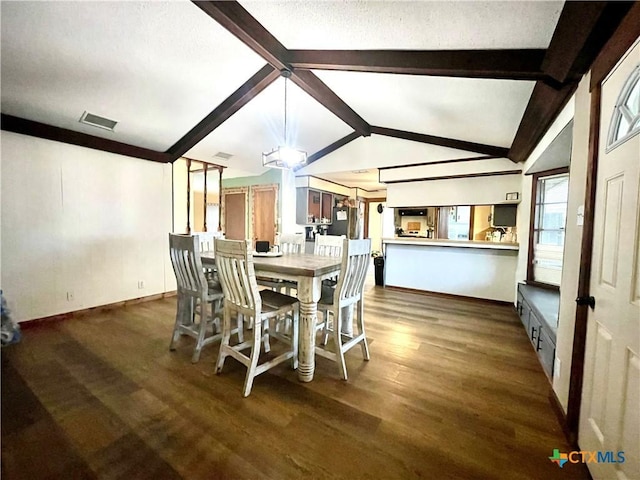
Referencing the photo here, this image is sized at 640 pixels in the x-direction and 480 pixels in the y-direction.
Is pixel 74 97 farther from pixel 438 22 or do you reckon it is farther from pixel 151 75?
pixel 438 22

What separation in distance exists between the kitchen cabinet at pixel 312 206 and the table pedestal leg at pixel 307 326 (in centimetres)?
403

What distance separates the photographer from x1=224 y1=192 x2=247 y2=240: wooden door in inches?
261

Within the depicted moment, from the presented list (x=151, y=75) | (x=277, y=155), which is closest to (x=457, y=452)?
(x=277, y=155)

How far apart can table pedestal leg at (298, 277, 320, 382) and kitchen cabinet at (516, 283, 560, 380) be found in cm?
175

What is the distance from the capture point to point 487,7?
1.53 meters

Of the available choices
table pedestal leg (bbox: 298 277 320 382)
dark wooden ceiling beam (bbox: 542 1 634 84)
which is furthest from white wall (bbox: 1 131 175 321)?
dark wooden ceiling beam (bbox: 542 1 634 84)

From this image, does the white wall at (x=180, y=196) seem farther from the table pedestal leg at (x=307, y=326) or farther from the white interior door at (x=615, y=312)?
the white interior door at (x=615, y=312)

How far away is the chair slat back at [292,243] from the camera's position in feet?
11.4

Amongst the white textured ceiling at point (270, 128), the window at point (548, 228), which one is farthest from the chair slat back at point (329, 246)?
the window at point (548, 228)

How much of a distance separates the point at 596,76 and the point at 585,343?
1400mm

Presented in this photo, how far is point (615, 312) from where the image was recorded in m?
1.18

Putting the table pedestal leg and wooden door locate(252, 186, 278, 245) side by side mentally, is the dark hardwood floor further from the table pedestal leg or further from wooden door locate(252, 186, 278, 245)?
wooden door locate(252, 186, 278, 245)

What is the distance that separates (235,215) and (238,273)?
5.09 metres

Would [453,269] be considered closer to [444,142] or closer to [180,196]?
[444,142]
